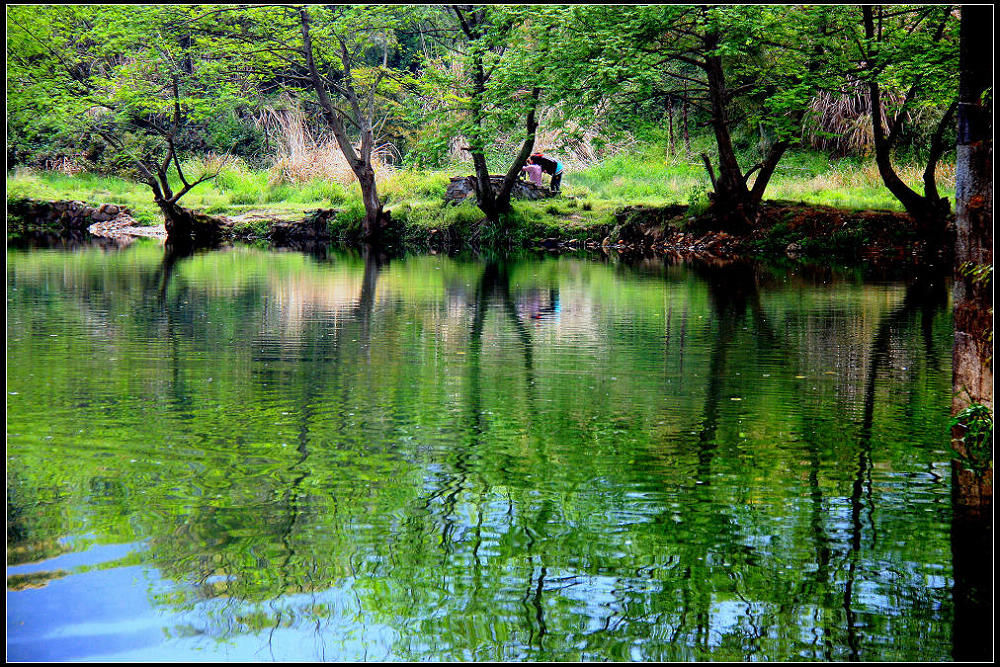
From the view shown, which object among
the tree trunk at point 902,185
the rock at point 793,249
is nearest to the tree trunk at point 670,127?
the rock at point 793,249

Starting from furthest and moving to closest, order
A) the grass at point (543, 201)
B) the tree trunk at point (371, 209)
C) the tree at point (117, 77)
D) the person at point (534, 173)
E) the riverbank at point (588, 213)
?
the person at point (534, 173)
the tree trunk at point (371, 209)
the tree at point (117, 77)
the grass at point (543, 201)
the riverbank at point (588, 213)

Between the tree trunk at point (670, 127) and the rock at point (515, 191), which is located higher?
the tree trunk at point (670, 127)

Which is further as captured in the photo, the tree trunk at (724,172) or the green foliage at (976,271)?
the tree trunk at (724,172)

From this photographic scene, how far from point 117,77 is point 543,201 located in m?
12.7

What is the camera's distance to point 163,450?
6.64 metres

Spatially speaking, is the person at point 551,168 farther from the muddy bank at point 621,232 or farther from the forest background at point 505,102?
the muddy bank at point 621,232

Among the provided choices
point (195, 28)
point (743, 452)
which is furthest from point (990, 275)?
point (195, 28)

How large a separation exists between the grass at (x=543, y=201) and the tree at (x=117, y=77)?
4478 millimetres

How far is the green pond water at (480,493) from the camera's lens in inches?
163

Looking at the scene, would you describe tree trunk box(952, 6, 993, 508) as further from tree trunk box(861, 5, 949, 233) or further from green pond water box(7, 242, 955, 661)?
tree trunk box(861, 5, 949, 233)

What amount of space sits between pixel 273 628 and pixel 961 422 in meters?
4.60

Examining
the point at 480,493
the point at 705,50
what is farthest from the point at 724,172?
the point at 480,493

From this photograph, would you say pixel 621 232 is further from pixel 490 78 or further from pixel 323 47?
pixel 323 47

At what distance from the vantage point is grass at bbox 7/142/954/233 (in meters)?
28.0
